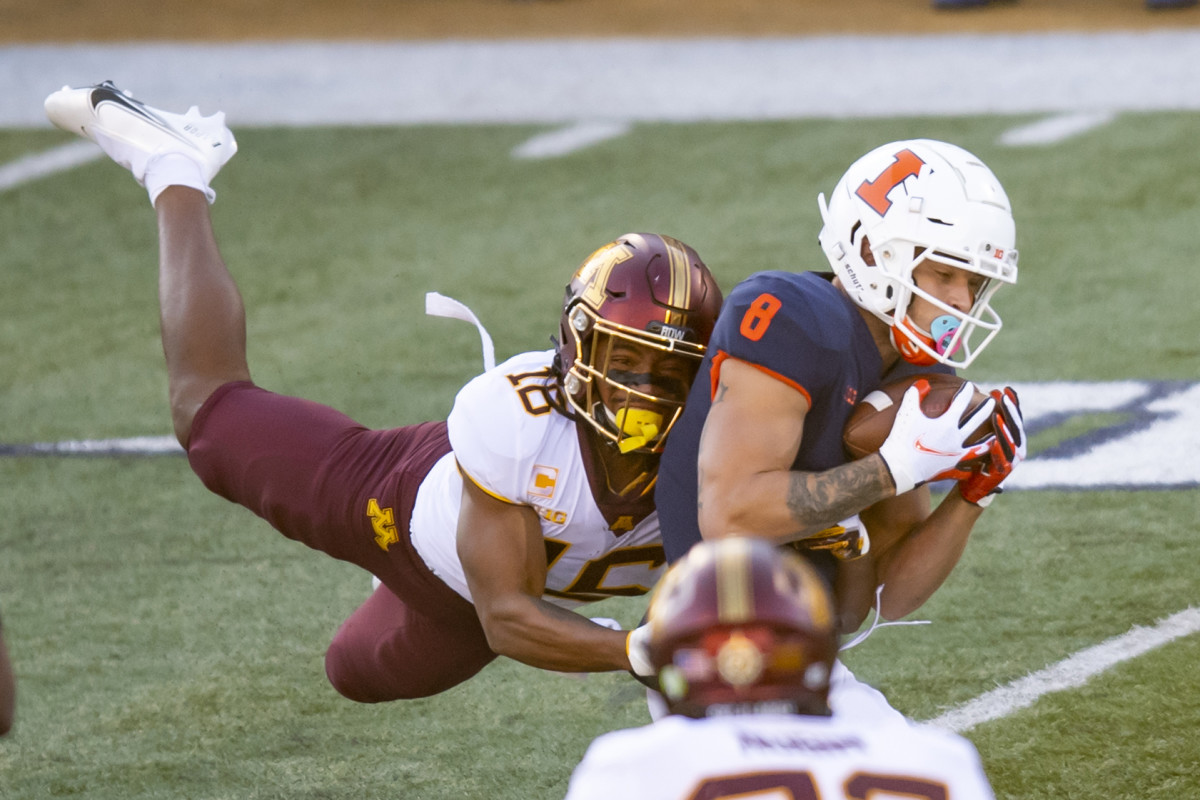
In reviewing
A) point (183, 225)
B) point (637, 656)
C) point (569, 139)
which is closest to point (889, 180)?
point (637, 656)

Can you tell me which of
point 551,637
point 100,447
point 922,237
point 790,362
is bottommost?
point 100,447

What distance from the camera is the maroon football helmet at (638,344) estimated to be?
307 cm

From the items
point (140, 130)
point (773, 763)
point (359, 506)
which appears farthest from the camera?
point (140, 130)

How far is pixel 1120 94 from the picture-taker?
9.11 m

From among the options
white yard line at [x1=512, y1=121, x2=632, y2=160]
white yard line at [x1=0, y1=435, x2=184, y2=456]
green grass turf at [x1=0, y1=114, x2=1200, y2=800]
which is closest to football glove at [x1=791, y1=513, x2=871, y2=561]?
green grass turf at [x1=0, y1=114, x2=1200, y2=800]

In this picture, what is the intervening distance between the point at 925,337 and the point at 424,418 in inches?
116

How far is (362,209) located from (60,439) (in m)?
2.83

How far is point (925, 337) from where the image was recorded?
117 inches

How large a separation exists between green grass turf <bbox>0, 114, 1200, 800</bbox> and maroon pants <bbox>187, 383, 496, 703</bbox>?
223mm

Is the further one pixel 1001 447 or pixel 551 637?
pixel 551 637

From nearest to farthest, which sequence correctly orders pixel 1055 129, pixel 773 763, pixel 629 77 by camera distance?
pixel 773 763 < pixel 1055 129 < pixel 629 77

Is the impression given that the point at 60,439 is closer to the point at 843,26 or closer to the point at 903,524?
the point at 903,524

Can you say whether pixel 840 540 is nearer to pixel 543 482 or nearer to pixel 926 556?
pixel 926 556

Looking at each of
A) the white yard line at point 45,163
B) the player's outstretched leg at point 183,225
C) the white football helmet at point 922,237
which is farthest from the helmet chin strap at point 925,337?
the white yard line at point 45,163
